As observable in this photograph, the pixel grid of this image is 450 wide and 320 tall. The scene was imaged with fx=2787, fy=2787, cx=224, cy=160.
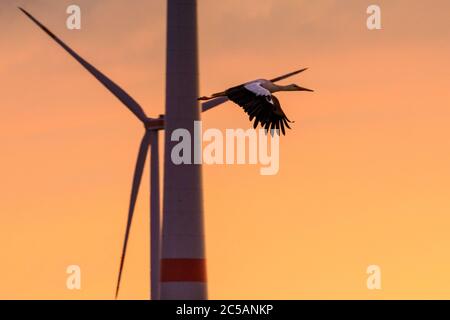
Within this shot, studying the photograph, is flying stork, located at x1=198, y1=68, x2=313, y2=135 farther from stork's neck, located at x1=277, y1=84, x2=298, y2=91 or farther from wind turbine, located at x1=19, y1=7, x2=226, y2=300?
wind turbine, located at x1=19, y1=7, x2=226, y2=300

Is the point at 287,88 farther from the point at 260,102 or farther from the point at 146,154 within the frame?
the point at 146,154

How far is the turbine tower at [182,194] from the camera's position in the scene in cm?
17600

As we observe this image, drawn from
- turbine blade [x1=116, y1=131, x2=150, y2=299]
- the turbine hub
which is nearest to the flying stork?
turbine blade [x1=116, y1=131, x2=150, y2=299]

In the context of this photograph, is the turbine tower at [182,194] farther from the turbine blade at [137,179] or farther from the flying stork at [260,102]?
the flying stork at [260,102]

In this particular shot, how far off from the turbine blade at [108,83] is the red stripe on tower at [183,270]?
13999mm

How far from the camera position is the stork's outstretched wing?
144 meters

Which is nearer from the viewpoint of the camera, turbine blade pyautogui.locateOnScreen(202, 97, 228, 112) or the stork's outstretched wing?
the stork's outstretched wing

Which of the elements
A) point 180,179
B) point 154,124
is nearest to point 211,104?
point 154,124

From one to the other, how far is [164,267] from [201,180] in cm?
614

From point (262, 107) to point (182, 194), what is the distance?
32830 millimetres

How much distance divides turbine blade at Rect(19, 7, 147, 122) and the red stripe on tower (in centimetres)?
1400

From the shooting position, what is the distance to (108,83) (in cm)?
18400

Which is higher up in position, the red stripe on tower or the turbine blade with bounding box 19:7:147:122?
the turbine blade with bounding box 19:7:147:122
